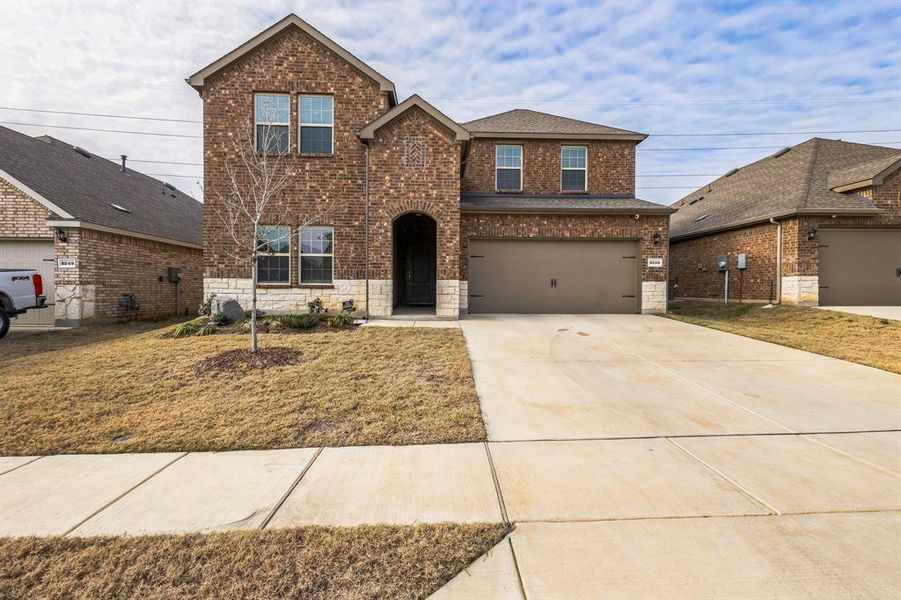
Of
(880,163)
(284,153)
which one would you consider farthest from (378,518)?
(880,163)

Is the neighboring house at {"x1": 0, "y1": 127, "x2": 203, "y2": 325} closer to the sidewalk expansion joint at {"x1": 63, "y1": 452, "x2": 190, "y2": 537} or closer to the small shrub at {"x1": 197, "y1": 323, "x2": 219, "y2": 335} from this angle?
the small shrub at {"x1": 197, "y1": 323, "x2": 219, "y2": 335}

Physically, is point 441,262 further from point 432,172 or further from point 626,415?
point 626,415

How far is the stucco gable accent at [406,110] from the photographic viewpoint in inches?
445

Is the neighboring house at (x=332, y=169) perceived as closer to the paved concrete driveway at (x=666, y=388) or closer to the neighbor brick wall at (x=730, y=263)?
the paved concrete driveway at (x=666, y=388)

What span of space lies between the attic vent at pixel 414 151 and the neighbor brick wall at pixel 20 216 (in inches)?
427

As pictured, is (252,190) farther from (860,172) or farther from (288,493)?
(860,172)

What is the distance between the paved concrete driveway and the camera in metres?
4.36

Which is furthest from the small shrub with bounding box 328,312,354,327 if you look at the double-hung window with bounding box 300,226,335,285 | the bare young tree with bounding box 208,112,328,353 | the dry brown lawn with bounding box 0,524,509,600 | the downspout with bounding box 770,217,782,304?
the downspout with bounding box 770,217,782,304

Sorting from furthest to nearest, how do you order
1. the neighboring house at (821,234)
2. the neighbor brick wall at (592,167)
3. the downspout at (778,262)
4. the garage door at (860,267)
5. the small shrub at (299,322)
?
the neighbor brick wall at (592,167)
the downspout at (778,262)
the garage door at (860,267)
the neighboring house at (821,234)
the small shrub at (299,322)

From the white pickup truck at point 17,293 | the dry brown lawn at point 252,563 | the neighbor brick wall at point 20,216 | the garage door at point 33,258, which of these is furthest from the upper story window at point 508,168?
the garage door at point 33,258

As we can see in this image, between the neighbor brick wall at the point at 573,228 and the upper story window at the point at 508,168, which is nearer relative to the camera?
the neighbor brick wall at the point at 573,228

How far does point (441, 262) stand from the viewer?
11.8 m

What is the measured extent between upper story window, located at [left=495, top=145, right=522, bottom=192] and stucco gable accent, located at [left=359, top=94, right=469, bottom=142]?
11.7ft

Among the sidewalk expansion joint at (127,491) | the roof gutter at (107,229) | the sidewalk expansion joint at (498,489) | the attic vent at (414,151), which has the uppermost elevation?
the attic vent at (414,151)
